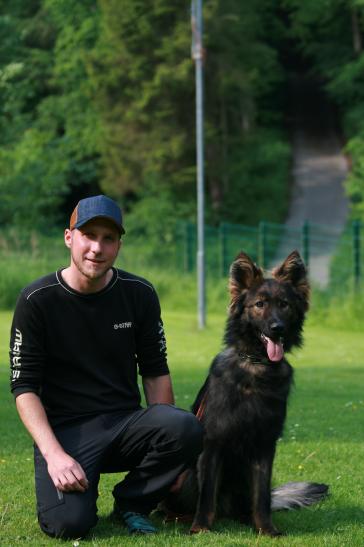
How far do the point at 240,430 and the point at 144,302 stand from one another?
3.16 ft

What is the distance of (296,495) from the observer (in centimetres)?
662

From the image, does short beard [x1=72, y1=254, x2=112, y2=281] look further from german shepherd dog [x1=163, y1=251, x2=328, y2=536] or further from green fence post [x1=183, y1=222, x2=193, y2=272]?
green fence post [x1=183, y1=222, x2=193, y2=272]

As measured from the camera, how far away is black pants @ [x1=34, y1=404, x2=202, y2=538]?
5.72 metres

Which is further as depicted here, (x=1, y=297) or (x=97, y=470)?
(x=1, y=297)

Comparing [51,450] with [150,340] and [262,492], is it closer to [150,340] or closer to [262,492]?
[150,340]

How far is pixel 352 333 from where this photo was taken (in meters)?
22.5

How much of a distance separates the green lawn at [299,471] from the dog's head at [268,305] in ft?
3.34

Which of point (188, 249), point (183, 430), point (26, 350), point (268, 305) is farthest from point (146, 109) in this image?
point (183, 430)

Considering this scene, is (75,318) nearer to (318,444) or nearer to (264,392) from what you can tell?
(264,392)

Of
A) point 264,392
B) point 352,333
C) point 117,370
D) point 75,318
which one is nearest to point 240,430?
point 264,392

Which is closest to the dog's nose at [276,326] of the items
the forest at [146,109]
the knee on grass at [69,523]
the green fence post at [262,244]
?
the knee on grass at [69,523]

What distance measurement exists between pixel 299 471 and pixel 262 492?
1616 mm

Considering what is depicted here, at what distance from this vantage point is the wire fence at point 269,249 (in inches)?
1038

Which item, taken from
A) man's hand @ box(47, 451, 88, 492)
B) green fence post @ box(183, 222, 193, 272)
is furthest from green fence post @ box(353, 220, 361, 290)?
man's hand @ box(47, 451, 88, 492)
